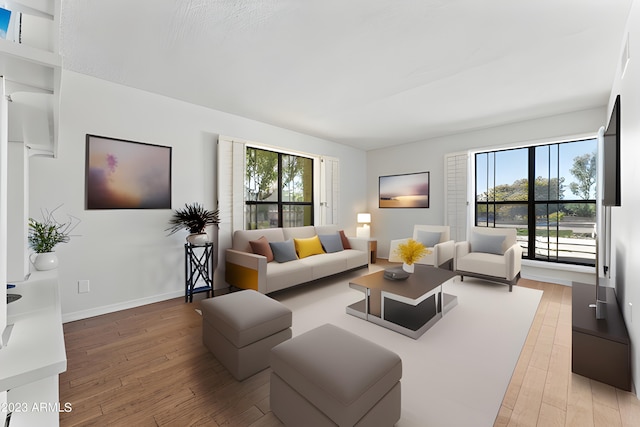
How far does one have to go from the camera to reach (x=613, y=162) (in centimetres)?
211

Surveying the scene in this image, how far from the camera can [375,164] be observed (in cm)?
667

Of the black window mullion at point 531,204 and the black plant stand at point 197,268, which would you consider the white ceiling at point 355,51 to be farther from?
the black plant stand at point 197,268

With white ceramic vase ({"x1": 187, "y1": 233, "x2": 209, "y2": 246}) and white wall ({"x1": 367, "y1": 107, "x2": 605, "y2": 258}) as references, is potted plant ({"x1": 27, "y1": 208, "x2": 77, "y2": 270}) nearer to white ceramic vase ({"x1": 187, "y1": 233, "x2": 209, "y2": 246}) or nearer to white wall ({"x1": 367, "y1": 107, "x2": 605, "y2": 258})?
white ceramic vase ({"x1": 187, "y1": 233, "x2": 209, "y2": 246})

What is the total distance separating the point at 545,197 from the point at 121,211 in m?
6.29

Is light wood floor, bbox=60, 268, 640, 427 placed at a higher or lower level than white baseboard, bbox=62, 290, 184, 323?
lower

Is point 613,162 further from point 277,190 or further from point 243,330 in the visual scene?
point 277,190

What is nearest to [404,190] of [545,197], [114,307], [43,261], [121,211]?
[545,197]

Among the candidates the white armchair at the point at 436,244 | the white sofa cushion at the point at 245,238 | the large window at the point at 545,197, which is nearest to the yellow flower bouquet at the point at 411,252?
the white armchair at the point at 436,244

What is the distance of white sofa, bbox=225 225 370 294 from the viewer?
3430mm

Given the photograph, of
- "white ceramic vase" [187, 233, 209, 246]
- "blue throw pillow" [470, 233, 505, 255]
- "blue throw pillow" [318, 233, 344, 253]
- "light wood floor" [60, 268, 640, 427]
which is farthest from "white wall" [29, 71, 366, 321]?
"blue throw pillow" [470, 233, 505, 255]

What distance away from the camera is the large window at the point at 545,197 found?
4.24m

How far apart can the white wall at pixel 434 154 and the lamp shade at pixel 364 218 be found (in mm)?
344

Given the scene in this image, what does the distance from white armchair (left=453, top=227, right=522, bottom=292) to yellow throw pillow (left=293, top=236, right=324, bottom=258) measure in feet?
7.30

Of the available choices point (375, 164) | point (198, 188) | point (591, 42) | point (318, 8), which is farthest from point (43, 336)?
point (375, 164)
